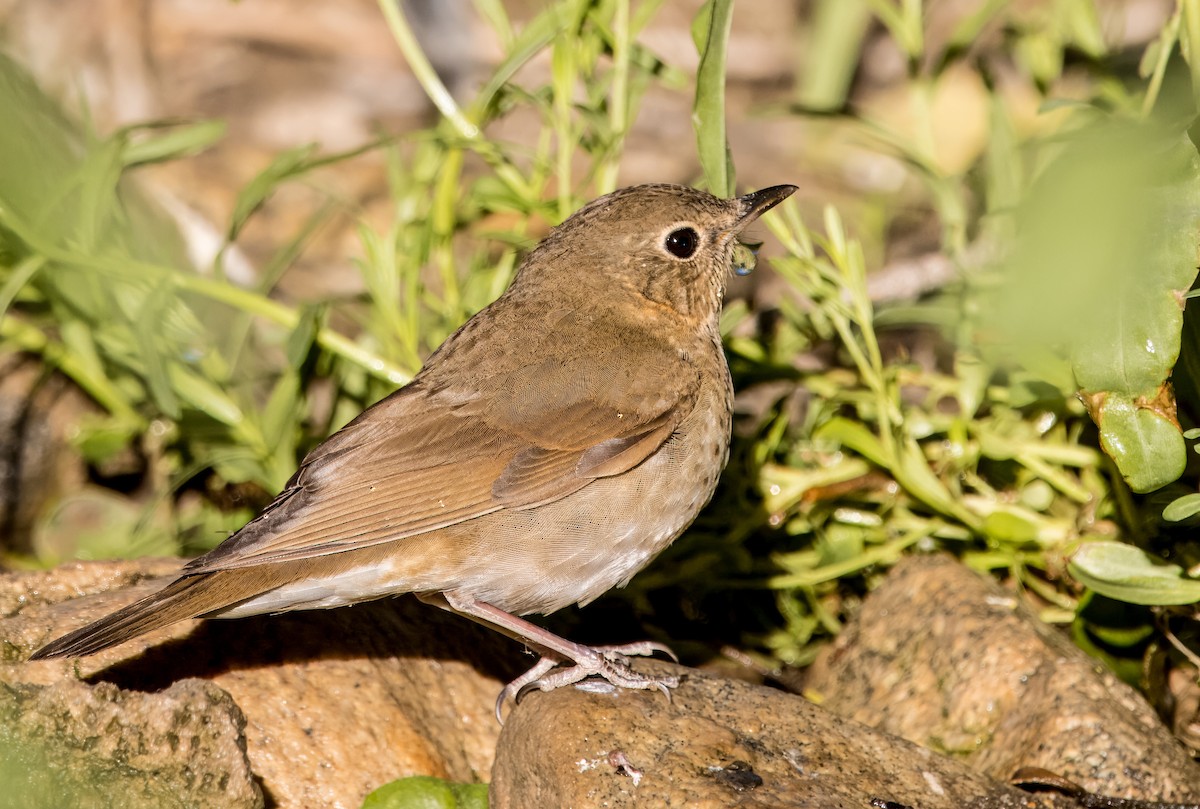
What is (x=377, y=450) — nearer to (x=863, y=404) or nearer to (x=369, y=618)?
(x=369, y=618)

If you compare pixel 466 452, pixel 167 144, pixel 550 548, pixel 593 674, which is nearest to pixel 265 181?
pixel 167 144

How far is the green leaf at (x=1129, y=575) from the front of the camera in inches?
143

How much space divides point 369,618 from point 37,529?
7.50 feet

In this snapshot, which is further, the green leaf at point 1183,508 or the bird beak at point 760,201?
the bird beak at point 760,201

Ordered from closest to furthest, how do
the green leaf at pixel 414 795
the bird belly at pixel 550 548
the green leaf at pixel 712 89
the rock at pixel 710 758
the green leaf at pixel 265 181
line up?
1. the rock at pixel 710 758
2. the green leaf at pixel 414 795
3. the bird belly at pixel 550 548
4. the green leaf at pixel 712 89
5. the green leaf at pixel 265 181

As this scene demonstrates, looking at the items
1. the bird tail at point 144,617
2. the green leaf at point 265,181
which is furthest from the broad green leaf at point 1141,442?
the green leaf at point 265,181

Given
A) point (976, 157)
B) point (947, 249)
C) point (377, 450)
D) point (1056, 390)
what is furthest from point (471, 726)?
point (976, 157)

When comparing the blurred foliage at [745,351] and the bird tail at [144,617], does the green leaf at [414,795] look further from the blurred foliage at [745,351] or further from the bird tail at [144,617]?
the blurred foliage at [745,351]

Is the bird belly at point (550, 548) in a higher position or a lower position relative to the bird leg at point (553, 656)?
higher

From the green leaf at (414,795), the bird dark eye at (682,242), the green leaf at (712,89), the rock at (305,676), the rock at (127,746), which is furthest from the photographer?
the bird dark eye at (682,242)

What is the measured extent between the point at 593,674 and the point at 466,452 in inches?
30.7

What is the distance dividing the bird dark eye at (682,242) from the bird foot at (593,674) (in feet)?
4.40

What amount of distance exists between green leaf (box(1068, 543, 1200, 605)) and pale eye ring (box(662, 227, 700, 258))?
161cm

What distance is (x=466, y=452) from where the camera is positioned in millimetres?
4000
